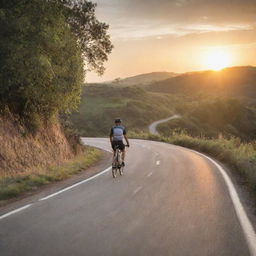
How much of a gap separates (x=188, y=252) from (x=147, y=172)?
11.3 meters

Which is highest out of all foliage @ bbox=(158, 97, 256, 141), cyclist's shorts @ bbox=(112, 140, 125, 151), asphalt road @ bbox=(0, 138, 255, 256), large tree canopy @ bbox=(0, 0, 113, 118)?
large tree canopy @ bbox=(0, 0, 113, 118)

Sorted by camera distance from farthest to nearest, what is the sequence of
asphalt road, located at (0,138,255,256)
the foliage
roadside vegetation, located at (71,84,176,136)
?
the foliage → roadside vegetation, located at (71,84,176,136) → asphalt road, located at (0,138,255,256)

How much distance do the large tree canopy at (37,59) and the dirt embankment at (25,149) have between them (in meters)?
1.02

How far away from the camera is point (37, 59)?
573 inches

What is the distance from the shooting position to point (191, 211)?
9.27 m

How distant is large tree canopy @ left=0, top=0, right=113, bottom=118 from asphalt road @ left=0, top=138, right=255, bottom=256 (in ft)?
15.6

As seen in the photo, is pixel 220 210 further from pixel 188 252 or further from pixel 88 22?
pixel 88 22

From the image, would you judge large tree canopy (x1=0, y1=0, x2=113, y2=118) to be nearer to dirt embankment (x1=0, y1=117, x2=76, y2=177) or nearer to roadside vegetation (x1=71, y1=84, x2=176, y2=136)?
dirt embankment (x1=0, y1=117, x2=76, y2=177)

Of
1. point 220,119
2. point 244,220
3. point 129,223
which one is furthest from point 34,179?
point 220,119

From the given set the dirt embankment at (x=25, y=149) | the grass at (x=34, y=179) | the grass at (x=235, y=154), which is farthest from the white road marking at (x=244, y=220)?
the dirt embankment at (x=25, y=149)

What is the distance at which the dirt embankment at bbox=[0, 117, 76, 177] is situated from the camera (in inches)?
570

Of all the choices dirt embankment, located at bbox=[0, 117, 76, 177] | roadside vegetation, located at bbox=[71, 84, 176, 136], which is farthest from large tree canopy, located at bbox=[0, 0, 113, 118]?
roadside vegetation, located at bbox=[71, 84, 176, 136]

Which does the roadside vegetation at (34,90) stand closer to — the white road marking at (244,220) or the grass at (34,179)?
the grass at (34,179)

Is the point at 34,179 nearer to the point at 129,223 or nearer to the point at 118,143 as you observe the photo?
the point at 118,143
